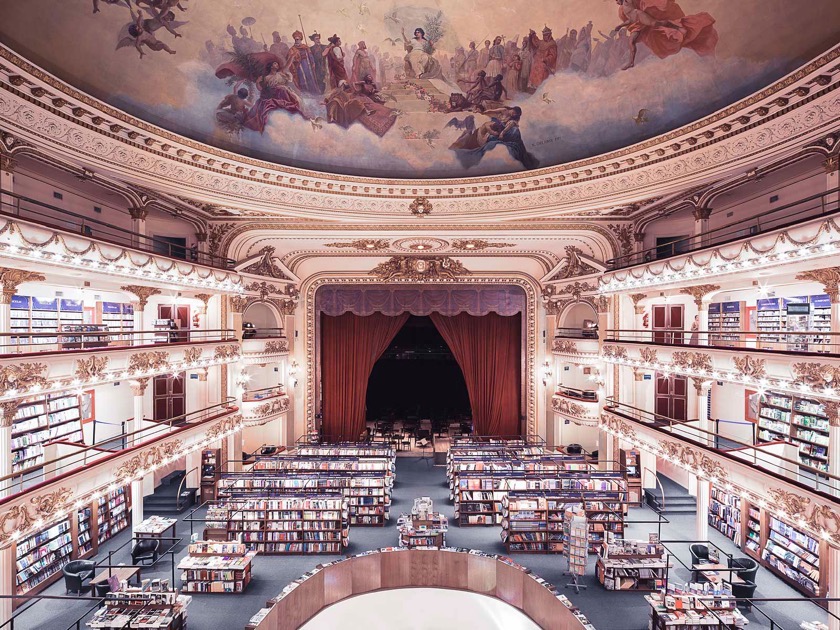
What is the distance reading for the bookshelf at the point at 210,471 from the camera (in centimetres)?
1269

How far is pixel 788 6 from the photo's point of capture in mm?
7055

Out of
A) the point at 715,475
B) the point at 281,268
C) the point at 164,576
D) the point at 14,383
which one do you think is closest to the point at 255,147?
the point at 281,268

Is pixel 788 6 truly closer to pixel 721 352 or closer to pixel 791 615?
pixel 721 352

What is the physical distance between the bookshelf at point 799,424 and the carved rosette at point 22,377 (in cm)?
1400

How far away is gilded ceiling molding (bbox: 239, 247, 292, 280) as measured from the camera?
13805 millimetres

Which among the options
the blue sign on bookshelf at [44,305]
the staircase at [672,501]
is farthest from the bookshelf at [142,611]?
the staircase at [672,501]

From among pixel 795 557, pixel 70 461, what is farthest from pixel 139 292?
pixel 795 557

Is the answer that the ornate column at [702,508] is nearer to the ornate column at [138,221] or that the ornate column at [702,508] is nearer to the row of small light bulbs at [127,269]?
the row of small light bulbs at [127,269]

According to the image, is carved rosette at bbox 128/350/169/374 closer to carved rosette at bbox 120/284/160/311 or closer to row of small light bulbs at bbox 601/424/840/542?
carved rosette at bbox 120/284/160/311

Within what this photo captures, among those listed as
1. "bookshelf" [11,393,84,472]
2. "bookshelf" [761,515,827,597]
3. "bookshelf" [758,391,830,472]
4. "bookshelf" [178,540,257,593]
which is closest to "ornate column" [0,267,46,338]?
"bookshelf" [11,393,84,472]

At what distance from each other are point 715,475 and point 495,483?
490cm

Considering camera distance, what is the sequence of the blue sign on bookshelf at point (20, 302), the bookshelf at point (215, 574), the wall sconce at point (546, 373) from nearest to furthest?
the bookshelf at point (215, 574)
the blue sign on bookshelf at point (20, 302)
the wall sconce at point (546, 373)

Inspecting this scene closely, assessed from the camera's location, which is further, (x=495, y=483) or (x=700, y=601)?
(x=495, y=483)

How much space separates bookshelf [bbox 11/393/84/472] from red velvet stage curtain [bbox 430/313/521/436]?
11.8 metres
